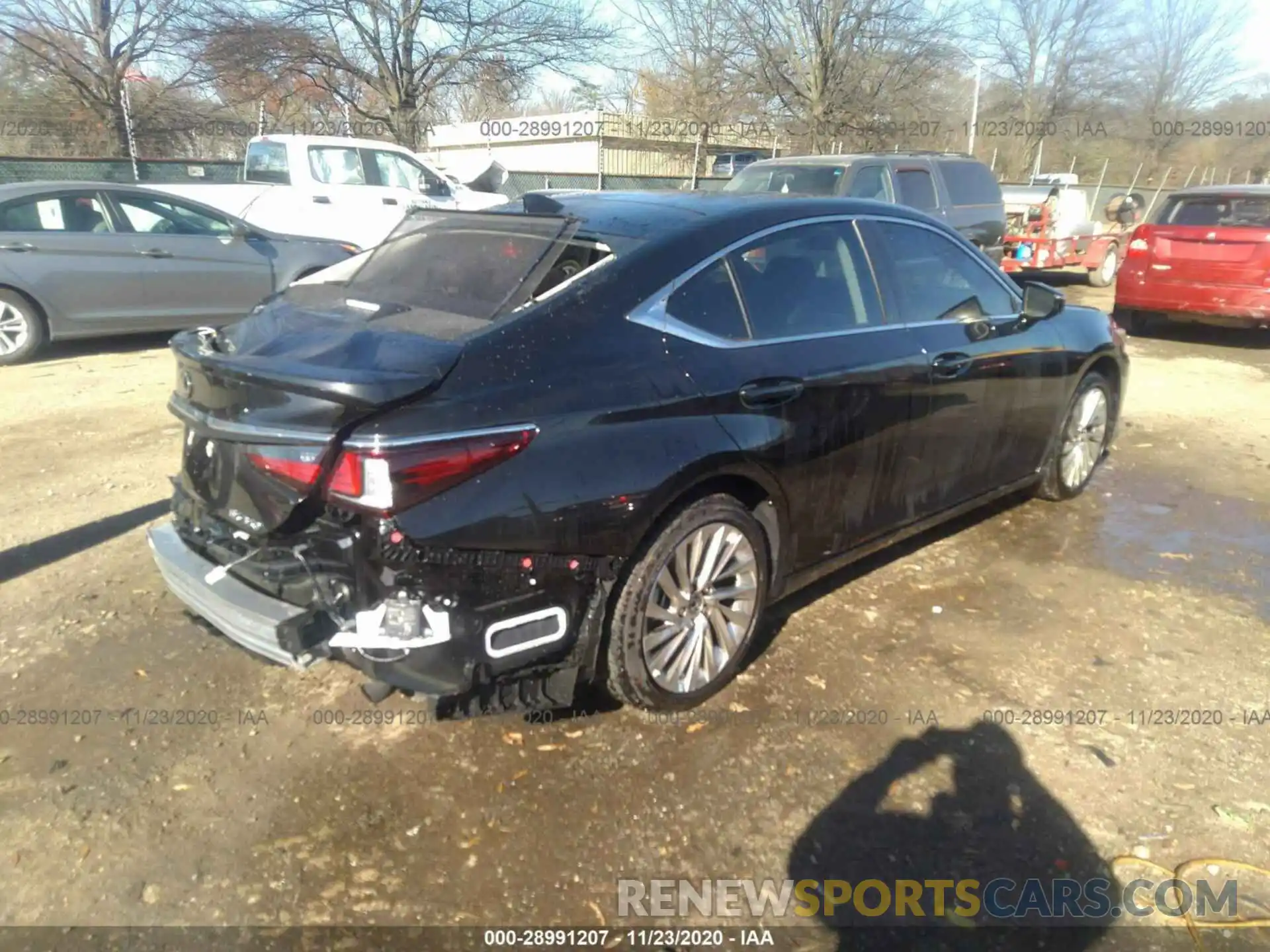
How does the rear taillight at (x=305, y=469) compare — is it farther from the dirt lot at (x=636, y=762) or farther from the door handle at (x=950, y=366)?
the door handle at (x=950, y=366)

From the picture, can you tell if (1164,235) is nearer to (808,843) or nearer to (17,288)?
(808,843)

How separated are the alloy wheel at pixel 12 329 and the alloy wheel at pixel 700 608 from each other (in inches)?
306

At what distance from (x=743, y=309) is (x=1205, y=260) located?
918 centimetres

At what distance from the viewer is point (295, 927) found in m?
2.45

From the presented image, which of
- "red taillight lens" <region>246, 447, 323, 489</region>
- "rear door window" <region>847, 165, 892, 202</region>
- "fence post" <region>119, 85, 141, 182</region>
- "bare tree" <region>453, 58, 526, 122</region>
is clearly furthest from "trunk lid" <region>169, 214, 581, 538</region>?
"bare tree" <region>453, 58, 526, 122</region>

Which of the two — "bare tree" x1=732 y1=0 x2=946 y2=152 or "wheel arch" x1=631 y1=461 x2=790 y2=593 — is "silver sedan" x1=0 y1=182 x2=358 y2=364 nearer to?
"wheel arch" x1=631 y1=461 x2=790 y2=593

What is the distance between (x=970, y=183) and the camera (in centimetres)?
1202

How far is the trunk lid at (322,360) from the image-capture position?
8.55 ft

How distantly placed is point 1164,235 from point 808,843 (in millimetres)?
10324

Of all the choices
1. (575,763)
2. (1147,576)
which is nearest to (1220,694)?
(1147,576)

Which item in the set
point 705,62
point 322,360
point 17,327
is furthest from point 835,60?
point 322,360

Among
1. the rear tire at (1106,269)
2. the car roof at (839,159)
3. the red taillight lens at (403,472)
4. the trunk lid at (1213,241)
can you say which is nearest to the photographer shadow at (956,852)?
the red taillight lens at (403,472)

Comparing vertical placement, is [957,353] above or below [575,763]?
above

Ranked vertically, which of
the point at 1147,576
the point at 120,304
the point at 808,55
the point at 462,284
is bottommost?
the point at 1147,576
